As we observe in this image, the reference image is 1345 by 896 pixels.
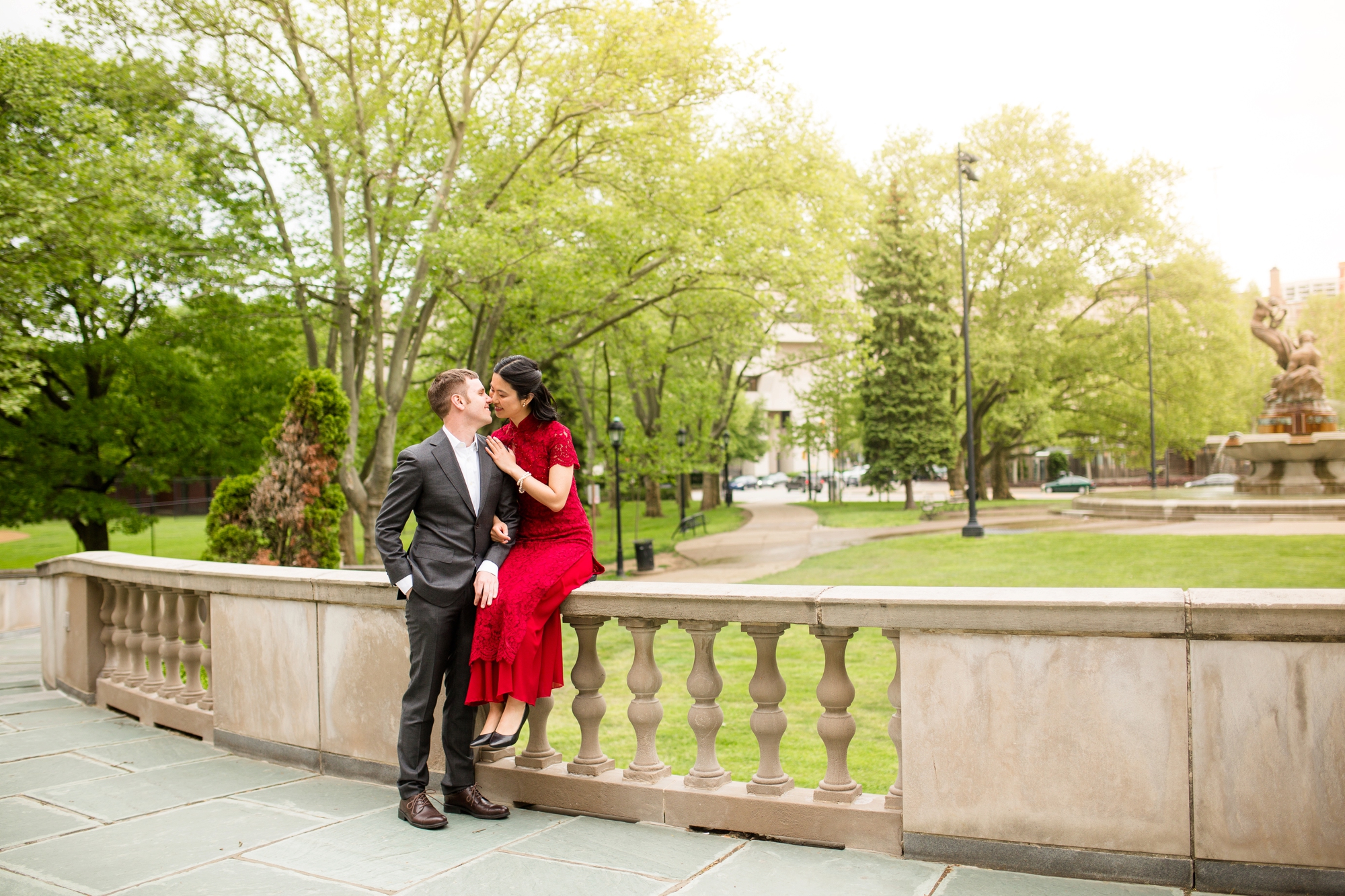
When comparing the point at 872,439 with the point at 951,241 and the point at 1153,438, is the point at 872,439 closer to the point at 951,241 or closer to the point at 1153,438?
the point at 951,241

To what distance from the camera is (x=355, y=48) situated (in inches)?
762

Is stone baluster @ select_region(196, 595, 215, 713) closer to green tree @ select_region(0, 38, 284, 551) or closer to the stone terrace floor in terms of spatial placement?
the stone terrace floor

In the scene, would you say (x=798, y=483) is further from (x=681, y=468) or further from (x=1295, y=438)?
(x=1295, y=438)

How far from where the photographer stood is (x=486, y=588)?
165 inches

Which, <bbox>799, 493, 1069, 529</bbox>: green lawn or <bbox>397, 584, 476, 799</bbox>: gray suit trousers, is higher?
<bbox>397, 584, 476, 799</bbox>: gray suit trousers

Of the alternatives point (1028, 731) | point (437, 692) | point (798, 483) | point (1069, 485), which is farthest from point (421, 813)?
point (798, 483)

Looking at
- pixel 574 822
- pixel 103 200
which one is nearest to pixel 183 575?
pixel 574 822

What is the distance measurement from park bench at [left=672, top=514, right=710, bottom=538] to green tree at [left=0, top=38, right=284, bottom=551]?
15.7m

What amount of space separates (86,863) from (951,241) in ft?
142

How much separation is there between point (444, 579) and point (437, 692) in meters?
0.53

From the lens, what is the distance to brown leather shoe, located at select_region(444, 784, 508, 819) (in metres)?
4.27

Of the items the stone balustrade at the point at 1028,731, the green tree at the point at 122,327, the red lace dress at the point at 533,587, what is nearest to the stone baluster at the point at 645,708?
the stone balustrade at the point at 1028,731

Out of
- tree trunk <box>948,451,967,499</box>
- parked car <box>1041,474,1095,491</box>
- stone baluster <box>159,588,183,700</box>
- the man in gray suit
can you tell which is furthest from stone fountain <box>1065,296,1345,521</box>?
parked car <box>1041,474,1095,491</box>

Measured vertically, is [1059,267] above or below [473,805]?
above
